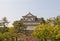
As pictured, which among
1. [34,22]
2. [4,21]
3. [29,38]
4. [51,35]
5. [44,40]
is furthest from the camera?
[34,22]

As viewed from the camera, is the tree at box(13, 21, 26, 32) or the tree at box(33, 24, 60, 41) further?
the tree at box(13, 21, 26, 32)

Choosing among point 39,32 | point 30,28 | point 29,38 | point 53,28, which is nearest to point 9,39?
point 39,32

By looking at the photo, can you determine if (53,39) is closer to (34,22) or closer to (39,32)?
(39,32)

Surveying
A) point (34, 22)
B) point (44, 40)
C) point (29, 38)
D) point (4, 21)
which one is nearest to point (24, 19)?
point (34, 22)

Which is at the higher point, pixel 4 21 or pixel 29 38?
pixel 4 21

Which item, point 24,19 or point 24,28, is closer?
point 24,28

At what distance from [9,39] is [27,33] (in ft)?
32.0

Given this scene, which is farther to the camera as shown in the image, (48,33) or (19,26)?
(19,26)

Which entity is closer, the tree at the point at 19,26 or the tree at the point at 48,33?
the tree at the point at 48,33

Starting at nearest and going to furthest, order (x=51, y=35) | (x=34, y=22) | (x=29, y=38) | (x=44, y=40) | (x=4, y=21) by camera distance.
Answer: (x=51, y=35) < (x=44, y=40) < (x=29, y=38) < (x=4, y=21) < (x=34, y=22)

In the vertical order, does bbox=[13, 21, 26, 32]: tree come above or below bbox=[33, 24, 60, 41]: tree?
above

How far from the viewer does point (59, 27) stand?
27.4 meters

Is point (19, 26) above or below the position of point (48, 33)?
above

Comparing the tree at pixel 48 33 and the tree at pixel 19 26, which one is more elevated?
the tree at pixel 19 26
